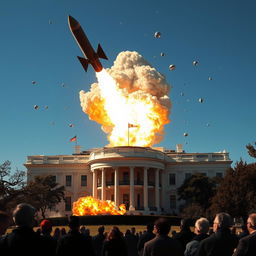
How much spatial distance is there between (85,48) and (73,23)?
4853 millimetres

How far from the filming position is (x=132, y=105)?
286ft

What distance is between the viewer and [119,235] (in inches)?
412

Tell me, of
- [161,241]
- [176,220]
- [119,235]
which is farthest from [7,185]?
[161,241]

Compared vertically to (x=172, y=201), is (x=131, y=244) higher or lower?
lower

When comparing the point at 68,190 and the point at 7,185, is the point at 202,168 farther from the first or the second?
the point at 7,185

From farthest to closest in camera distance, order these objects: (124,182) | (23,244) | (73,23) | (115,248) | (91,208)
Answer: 1. (124,182)
2. (91,208)
3. (73,23)
4. (115,248)
5. (23,244)

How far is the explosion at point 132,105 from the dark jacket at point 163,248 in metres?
75.1

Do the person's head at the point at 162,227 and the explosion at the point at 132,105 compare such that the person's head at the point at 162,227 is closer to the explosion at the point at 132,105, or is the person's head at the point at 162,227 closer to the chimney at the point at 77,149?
the explosion at the point at 132,105

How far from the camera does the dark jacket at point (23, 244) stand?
5.94m

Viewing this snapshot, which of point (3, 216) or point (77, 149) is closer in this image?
point (3, 216)

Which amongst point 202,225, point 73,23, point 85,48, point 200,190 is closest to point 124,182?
point 200,190

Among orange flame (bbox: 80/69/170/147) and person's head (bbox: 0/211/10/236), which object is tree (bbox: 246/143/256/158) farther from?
person's head (bbox: 0/211/10/236)

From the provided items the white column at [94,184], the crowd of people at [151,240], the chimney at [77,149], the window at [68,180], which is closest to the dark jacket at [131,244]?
the crowd of people at [151,240]

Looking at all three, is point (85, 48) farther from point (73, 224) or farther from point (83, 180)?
point (73, 224)
